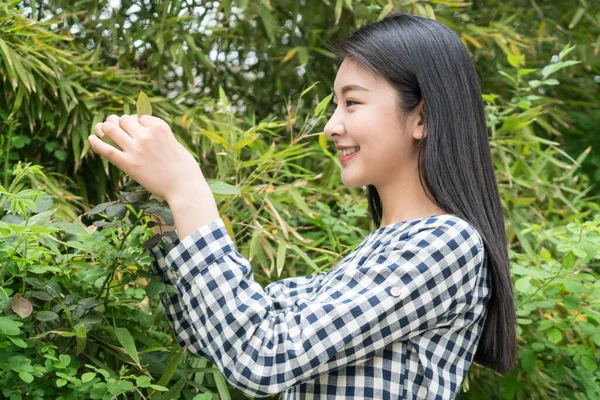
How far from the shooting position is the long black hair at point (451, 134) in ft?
3.29

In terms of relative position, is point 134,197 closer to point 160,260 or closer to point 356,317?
point 160,260

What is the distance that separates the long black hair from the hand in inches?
11.9

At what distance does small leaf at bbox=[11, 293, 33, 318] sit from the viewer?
1.05 metres

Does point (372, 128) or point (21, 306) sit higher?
point (372, 128)

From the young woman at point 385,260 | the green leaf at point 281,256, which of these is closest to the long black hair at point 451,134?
the young woman at point 385,260

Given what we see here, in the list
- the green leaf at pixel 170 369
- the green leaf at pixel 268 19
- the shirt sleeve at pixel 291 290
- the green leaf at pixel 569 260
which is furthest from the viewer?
the green leaf at pixel 268 19

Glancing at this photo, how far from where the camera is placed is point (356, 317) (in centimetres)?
88

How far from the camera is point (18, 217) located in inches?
43.6

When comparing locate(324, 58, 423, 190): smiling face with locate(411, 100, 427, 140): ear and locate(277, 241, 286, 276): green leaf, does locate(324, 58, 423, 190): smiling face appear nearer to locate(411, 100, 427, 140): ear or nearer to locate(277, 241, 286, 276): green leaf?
locate(411, 100, 427, 140): ear

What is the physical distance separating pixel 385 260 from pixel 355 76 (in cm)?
27

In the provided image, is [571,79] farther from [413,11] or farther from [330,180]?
[330,180]

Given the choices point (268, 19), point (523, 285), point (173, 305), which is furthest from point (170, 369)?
point (268, 19)

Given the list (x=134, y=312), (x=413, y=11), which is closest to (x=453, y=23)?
(x=413, y=11)

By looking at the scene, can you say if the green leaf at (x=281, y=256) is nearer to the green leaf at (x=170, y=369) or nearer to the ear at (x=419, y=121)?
the green leaf at (x=170, y=369)
